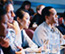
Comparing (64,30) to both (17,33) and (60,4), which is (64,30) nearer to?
(17,33)

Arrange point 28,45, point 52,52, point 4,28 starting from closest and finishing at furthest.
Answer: point 4,28, point 52,52, point 28,45

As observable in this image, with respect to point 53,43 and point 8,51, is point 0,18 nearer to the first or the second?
point 8,51

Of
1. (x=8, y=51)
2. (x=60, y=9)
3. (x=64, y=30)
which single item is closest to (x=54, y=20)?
(x=64, y=30)

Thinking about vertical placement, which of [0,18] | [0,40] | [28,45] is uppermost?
[0,18]

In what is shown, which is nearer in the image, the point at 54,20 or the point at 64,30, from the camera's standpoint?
the point at 54,20

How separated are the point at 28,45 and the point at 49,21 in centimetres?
49

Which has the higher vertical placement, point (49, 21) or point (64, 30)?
point (49, 21)

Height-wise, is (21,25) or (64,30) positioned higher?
(21,25)

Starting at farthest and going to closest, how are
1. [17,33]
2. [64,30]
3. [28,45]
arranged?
1. [64,30]
2. [28,45]
3. [17,33]

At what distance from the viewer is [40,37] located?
6.39 feet

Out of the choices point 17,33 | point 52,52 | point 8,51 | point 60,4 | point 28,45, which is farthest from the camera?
point 60,4

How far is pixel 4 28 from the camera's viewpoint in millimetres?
809

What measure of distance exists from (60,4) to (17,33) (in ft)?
15.3

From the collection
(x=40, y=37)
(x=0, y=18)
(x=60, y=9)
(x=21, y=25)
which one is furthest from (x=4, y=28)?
(x=60, y=9)
